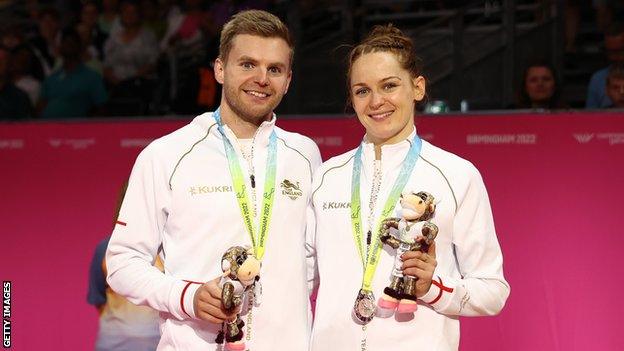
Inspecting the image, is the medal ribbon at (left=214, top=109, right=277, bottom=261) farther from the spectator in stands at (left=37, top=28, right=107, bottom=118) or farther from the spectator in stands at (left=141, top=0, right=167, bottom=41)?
the spectator in stands at (left=141, top=0, right=167, bottom=41)

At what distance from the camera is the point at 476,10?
24.0 ft

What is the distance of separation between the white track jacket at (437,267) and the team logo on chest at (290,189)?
0.50ft

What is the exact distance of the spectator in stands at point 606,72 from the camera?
5238mm

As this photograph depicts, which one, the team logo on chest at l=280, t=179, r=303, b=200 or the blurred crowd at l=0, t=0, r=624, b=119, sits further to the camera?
the blurred crowd at l=0, t=0, r=624, b=119

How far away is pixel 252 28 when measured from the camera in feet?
10.9

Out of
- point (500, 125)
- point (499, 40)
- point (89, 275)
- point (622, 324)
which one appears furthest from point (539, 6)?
point (89, 275)

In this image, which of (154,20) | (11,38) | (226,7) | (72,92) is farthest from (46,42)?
(226,7)

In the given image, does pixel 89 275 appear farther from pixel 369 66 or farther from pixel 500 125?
pixel 369 66

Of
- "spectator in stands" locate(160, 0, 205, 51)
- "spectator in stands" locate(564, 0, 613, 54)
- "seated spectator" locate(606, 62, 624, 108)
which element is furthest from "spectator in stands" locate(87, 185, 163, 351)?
"spectator in stands" locate(564, 0, 613, 54)

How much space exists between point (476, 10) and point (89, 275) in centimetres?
350

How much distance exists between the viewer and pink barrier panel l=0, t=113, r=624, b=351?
4426 mm

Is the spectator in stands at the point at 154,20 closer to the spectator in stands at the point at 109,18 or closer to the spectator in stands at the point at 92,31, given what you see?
the spectator in stands at the point at 109,18

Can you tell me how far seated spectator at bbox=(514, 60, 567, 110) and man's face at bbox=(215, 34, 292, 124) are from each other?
2.26m

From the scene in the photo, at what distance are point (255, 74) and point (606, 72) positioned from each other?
2597 mm
